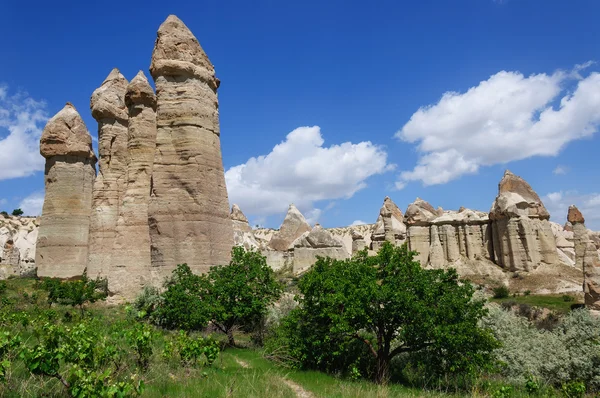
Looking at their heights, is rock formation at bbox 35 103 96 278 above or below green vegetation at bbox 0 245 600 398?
above

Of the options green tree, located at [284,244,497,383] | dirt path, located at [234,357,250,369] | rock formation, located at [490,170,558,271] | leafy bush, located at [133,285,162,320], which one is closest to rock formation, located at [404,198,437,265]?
rock formation, located at [490,170,558,271]

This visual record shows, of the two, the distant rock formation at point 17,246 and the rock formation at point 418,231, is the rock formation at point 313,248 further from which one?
the distant rock formation at point 17,246

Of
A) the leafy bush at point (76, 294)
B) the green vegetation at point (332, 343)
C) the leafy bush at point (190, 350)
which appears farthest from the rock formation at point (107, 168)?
the leafy bush at point (190, 350)

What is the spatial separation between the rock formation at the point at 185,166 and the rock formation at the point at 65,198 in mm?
14113

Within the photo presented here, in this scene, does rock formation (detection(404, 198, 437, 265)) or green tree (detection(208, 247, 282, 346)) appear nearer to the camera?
green tree (detection(208, 247, 282, 346))

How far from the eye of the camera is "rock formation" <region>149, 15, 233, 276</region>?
18531 mm

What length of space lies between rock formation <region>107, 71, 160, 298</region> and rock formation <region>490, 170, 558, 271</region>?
3035 cm

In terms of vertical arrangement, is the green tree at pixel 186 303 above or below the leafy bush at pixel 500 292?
above

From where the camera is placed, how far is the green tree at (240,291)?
1576cm

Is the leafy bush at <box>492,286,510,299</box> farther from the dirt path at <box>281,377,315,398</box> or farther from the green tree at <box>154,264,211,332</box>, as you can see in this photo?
the dirt path at <box>281,377,315,398</box>

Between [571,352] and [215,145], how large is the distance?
54.4 ft

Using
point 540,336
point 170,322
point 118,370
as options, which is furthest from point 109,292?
point 540,336

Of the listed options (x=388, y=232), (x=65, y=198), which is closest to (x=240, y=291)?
(x=65, y=198)

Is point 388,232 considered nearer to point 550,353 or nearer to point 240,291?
point 550,353
